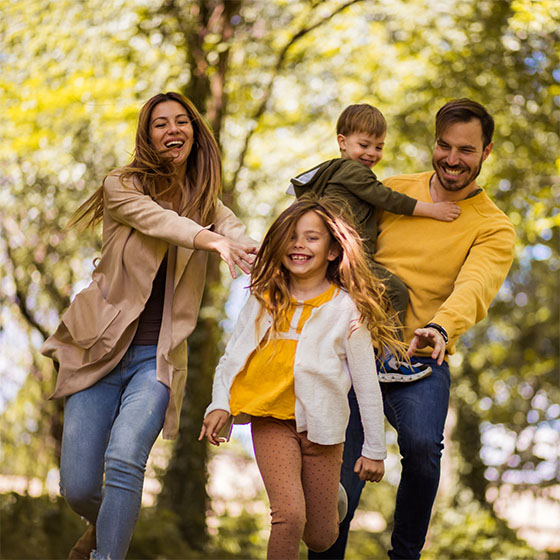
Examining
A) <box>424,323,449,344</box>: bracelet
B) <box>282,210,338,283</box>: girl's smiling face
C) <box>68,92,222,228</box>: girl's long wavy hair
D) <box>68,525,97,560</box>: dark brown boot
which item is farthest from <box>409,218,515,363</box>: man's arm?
<box>68,525,97,560</box>: dark brown boot

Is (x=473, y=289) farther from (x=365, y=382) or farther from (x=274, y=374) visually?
(x=274, y=374)

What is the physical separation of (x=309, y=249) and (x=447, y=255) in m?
0.72

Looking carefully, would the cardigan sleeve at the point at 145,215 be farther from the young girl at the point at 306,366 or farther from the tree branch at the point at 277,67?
the tree branch at the point at 277,67

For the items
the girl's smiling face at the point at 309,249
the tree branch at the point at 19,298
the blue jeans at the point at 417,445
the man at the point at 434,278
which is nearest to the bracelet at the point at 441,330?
the man at the point at 434,278

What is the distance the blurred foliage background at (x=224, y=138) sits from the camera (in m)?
8.61

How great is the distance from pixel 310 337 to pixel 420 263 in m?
0.73

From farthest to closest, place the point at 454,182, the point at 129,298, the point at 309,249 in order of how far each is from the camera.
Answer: the point at 454,182
the point at 129,298
the point at 309,249

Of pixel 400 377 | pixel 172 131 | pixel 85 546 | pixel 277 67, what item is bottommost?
pixel 85 546

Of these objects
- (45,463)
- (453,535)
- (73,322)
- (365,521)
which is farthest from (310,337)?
(365,521)

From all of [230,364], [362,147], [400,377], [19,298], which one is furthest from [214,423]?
[19,298]

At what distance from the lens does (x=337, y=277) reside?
349 cm

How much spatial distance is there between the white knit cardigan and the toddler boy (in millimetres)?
357

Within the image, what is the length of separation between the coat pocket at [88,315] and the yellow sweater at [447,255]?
1.24 meters

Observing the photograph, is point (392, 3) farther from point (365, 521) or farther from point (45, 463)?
point (365, 521)
